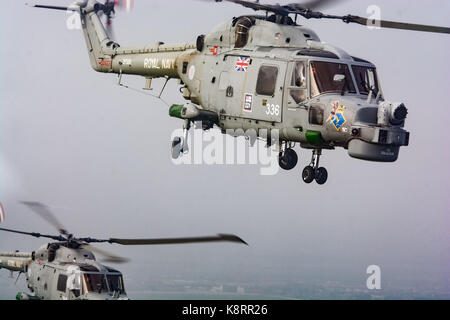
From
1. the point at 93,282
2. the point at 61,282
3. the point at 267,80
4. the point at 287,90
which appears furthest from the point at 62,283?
the point at 287,90

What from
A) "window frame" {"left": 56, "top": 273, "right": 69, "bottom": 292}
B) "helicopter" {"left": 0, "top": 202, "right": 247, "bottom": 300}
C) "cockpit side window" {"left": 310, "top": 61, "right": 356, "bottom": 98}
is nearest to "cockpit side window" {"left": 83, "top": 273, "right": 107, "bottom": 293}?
"helicopter" {"left": 0, "top": 202, "right": 247, "bottom": 300}

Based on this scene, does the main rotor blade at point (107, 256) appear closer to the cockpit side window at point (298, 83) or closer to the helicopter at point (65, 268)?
the helicopter at point (65, 268)

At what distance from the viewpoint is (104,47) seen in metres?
25.2

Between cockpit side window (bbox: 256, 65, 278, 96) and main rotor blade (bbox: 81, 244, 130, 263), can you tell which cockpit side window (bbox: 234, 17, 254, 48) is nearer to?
cockpit side window (bbox: 256, 65, 278, 96)

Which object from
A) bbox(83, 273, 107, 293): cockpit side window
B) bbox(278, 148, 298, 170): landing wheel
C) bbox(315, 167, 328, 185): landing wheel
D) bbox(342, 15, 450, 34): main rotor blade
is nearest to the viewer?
bbox(342, 15, 450, 34): main rotor blade

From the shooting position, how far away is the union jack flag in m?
20.3

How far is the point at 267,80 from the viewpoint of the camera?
19.8m

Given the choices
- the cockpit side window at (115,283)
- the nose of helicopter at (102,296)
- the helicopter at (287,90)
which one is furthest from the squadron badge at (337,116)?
the cockpit side window at (115,283)

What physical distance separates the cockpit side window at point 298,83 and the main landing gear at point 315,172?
1276 millimetres

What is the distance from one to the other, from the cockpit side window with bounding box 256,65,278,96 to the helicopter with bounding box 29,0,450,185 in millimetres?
19

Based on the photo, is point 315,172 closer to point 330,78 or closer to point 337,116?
point 337,116

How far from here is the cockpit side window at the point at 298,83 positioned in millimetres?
19281
